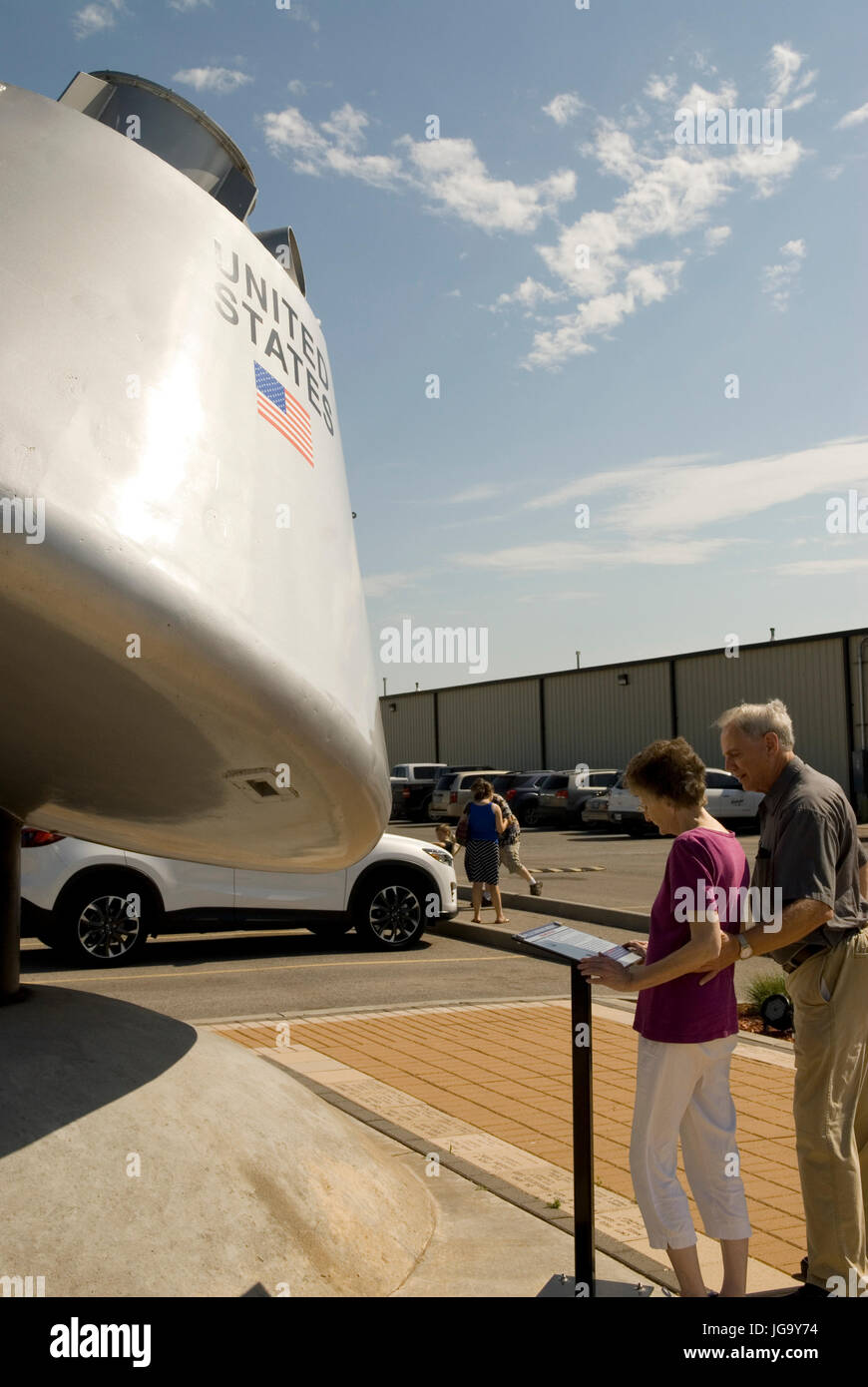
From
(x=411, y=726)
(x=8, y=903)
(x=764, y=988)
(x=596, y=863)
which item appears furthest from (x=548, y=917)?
(x=411, y=726)

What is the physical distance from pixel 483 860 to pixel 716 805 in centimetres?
1750

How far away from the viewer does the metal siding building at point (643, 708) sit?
34.1 meters

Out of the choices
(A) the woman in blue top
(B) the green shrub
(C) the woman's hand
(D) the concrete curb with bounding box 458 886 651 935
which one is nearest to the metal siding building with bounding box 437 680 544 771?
(D) the concrete curb with bounding box 458 886 651 935

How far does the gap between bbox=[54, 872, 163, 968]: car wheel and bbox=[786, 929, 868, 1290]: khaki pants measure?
7.59 meters

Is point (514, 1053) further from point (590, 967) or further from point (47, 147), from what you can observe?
point (47, 147)

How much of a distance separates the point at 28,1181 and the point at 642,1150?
1780 mm

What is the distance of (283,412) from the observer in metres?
3.69

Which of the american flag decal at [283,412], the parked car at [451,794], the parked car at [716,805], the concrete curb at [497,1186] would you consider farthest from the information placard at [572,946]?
the parked car at [451,794]

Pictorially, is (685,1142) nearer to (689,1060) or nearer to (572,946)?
(689,1060)

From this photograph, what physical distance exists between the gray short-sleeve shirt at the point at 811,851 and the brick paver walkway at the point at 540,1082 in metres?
1.31

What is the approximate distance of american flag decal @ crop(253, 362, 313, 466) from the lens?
3.56 meters

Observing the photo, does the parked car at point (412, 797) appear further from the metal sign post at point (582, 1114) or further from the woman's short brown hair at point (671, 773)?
the metal sign post at point (582, 1114)

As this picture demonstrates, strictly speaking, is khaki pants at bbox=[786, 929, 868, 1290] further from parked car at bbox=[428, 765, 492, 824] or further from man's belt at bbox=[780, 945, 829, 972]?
parked car at bbox=[428, 765, 492, 824]
